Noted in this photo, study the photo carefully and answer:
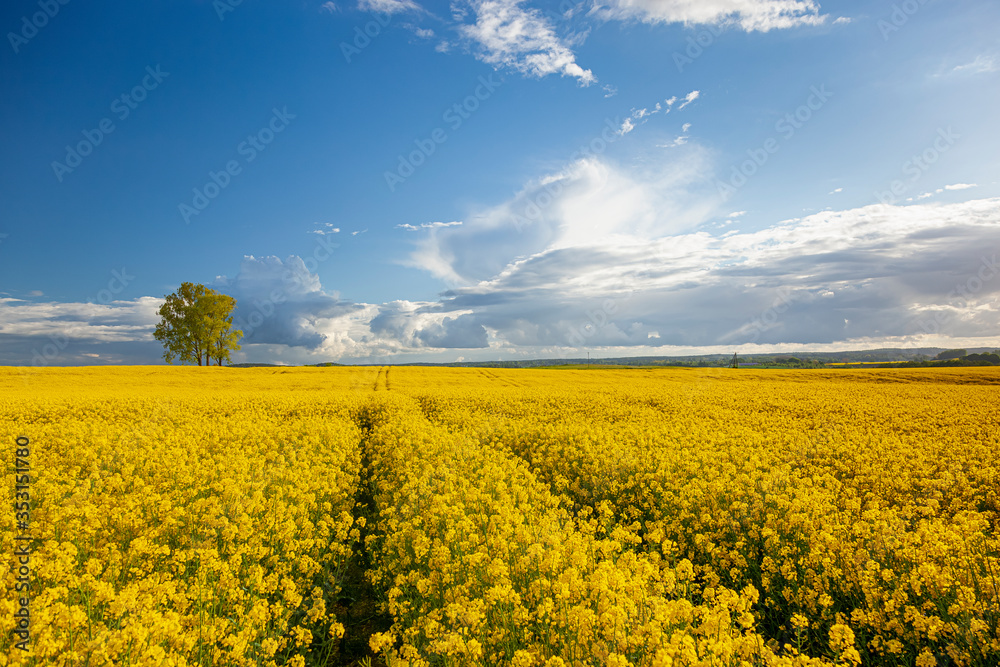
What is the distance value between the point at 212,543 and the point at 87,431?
8905 millimetres

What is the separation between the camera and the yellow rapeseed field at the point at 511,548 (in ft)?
12.5

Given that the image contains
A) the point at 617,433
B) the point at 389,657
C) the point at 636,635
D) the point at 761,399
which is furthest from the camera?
the point at 761,399

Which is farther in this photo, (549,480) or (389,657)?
(549,480)

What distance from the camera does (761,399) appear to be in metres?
21.2

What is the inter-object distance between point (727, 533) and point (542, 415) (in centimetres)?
995

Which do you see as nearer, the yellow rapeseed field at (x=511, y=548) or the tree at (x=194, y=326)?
the yellow rapeseed field at (x=511, y=548)

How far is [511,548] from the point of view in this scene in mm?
5160

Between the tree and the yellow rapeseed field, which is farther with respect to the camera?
the tree

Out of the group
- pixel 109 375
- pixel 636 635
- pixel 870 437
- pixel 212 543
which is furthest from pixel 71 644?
pixel 109 375

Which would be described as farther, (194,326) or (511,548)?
(194,326)

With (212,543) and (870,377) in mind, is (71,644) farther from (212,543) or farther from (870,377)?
(870,377)

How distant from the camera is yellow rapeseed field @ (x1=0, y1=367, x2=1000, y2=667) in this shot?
381 centimetres

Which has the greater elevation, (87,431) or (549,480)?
(87,431)

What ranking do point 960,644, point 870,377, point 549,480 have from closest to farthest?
point 960,644
point 549,480
point 870,377
